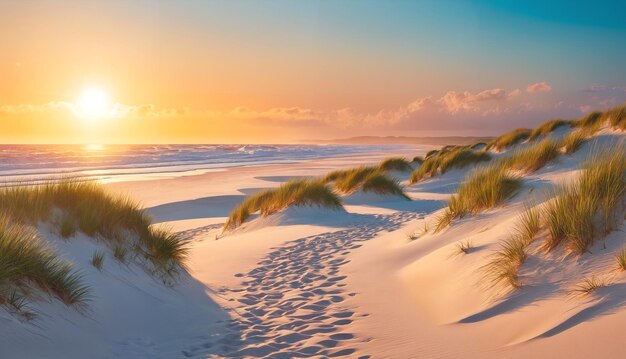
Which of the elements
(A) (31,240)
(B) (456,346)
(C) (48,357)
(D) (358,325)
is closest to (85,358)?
(C) (48,357)

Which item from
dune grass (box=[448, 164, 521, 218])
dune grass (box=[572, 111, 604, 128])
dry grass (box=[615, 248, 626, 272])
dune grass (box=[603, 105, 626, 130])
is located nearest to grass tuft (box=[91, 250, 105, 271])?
dry grass (box=[615, 248, 626, 272])

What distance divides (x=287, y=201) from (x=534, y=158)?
6.23 metres

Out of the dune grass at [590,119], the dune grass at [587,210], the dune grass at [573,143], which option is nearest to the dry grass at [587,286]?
the dune grass at [587,210]

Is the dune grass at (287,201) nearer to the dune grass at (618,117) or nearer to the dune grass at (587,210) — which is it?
the dune grass at (587,210)

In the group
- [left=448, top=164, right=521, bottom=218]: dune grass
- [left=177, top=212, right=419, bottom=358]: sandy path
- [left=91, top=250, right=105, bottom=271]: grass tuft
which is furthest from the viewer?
[left=448, top=164, right=521, bottom=218]: dune grass

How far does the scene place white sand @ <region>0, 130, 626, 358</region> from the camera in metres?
3.28

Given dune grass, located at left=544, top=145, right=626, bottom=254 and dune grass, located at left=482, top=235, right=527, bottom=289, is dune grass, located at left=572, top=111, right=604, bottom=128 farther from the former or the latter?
dune grass, located at left=482, top=235, right=527, bottom=289

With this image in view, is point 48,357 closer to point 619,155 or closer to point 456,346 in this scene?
point 456,346

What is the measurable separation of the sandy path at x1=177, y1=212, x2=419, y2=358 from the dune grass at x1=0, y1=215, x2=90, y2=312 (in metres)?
1.08

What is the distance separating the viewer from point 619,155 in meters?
5.57

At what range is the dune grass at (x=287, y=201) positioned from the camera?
40.6 ft

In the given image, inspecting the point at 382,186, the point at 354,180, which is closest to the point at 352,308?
the point at 382,186

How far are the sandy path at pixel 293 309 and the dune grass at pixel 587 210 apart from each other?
6.22 feet

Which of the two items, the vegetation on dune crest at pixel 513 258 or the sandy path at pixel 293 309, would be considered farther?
the vegetation on dune crest at pixel 513 258
